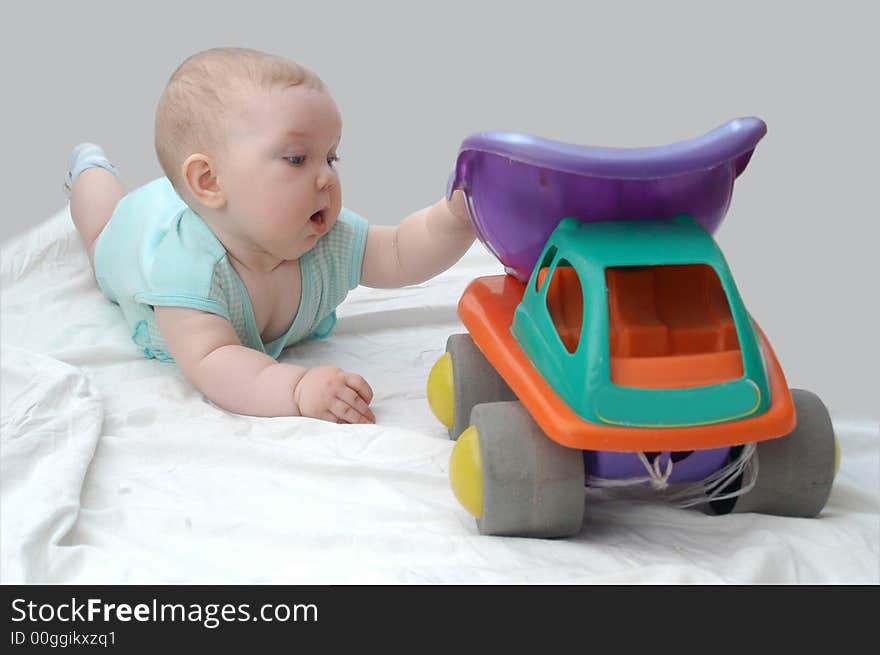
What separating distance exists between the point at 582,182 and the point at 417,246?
0.60 meters

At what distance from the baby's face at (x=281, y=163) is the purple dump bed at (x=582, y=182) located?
0.86 feet

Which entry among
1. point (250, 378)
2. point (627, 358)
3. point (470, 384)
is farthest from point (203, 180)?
point (627, 358)

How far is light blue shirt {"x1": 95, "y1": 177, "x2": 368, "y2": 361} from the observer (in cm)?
171

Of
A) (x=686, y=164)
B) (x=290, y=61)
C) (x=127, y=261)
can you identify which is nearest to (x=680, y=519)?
(x=686, y=164)

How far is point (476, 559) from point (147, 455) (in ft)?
1.64

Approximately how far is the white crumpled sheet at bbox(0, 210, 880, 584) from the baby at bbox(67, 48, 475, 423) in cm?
7

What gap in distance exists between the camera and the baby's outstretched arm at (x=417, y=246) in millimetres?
1797

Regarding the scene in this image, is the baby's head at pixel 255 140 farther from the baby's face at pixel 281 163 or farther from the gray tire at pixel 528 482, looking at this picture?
the gray tire at pixel 528 482

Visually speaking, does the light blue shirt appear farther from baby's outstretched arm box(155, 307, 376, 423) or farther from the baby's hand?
the baby's hand

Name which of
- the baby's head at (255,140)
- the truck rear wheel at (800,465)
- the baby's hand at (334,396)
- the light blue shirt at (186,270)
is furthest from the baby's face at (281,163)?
the truck rear wheel at (800,465)

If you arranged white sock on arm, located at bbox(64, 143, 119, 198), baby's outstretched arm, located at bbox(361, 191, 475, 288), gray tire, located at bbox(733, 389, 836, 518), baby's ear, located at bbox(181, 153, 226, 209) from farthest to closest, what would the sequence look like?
white sock on arm, located at bbox(64, 143, 119, 198), baby's outstretched arm, located at bbox(361, 191, 475, 288), baby's ear, located at bbox(181, 153, 226, 209), gray tire, located at bbox(733, 389, 836, 518)

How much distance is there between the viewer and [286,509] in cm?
135

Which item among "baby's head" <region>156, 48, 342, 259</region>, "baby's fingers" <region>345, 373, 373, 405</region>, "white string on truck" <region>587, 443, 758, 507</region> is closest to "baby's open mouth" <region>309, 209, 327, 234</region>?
"baby's head" <region>156, 48, 342, 259</region>

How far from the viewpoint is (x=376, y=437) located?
1.53m
